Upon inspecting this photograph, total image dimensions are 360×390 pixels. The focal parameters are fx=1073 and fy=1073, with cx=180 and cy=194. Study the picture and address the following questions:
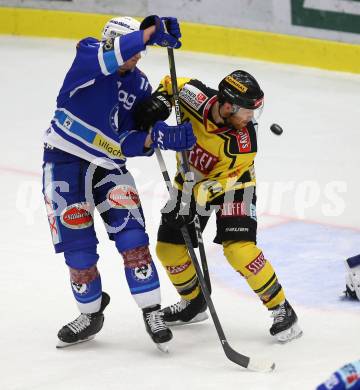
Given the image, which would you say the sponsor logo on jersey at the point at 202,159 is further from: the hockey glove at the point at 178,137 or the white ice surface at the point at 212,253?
the white ice surface at the point at 212,253

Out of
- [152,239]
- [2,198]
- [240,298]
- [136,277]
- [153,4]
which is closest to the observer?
[136,277]

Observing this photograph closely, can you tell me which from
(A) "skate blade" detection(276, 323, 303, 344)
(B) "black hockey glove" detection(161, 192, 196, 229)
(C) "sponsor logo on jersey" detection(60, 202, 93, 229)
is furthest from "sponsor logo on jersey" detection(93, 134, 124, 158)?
(A) "skate blade" detection(276, 323, 303, 344)

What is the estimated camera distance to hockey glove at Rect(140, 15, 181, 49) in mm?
4395

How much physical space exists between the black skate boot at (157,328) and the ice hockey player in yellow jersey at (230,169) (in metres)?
0.39

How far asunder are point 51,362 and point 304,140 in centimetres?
396

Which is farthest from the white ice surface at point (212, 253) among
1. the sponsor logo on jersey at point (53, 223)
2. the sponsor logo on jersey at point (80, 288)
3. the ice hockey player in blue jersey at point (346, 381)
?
the ice hockey player in blue jersey at point (346, 381)

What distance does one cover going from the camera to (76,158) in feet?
15.5

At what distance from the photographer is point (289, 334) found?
480 cm

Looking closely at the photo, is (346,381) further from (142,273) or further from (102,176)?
(102,176)

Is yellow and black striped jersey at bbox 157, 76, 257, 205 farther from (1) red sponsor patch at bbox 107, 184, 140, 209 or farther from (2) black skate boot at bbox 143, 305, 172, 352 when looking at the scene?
(2) black skate boot at bbox 143, 305, 172, 352

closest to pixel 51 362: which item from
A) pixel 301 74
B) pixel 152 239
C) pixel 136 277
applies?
pixel 136 277

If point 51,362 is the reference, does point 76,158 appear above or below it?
above

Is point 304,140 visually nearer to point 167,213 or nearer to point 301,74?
point 301,74

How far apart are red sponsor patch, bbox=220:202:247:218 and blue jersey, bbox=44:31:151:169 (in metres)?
0.44
